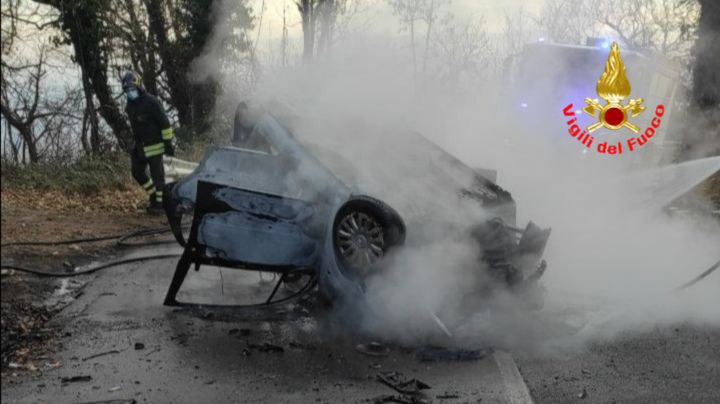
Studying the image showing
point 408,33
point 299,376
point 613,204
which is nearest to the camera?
point 299,376

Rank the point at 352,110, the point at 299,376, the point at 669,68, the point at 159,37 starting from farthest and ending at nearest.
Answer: the point at 669,68 < the point at 159,37 < the point at 352,110 < the point at 299,376

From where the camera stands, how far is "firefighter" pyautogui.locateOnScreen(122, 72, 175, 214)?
8.23 meters

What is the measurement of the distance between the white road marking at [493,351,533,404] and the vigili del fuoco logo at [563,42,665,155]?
988cm

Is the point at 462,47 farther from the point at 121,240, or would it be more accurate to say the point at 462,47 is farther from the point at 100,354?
the point at 100,354

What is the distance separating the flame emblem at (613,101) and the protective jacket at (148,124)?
901cm

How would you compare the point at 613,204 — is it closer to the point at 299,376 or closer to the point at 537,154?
the point at 537,154

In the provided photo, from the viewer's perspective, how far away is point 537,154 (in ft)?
46.8

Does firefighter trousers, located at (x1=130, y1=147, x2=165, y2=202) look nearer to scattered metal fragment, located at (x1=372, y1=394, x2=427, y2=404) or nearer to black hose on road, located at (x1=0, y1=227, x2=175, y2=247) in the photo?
black hose on road, located at (x1=0, y1=227, x2=175, y2=247)

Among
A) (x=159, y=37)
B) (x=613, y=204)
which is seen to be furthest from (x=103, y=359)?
(x=159, y=37)

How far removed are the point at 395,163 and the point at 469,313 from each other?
1620 mm

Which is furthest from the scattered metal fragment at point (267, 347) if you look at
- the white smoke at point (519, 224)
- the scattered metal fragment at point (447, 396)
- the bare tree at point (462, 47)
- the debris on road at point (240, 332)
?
the bare tree at point (462, 47)

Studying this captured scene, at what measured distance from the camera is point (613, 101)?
13.3 meters

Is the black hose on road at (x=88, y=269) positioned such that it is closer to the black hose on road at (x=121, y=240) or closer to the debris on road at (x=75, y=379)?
the black hose on road at (x=121, y=240)

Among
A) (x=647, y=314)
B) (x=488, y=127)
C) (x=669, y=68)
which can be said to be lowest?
(x=647, y=314)
